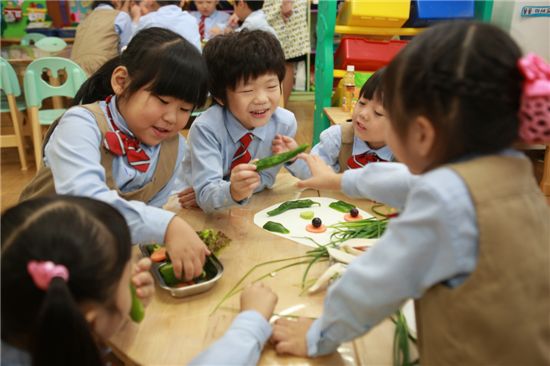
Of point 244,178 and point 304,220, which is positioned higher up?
point 244,178

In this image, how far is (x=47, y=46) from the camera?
15.0 ft

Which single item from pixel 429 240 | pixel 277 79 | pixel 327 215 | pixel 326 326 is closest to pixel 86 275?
pixel 326 326

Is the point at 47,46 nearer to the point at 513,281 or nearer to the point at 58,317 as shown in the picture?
the point at 58,317

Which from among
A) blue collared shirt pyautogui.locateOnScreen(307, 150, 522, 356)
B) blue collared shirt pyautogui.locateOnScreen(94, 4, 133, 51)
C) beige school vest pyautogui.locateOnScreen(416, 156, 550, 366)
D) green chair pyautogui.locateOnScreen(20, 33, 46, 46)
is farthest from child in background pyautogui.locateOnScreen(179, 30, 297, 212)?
green chair pyautogui.locateOnScreen(20, 33, 46, 46)

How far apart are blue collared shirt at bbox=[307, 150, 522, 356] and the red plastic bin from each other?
8.89 ft

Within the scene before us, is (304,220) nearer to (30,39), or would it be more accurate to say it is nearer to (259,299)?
(259,299)

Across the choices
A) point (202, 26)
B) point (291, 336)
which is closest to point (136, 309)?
point (291, 336)

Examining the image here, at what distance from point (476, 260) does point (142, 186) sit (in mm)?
1175

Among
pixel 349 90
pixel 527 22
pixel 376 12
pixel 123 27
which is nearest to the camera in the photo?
pixel 376 12

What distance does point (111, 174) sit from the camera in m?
1.37

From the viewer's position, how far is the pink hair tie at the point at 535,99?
2.00 feet

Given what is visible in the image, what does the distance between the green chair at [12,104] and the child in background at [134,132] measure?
2701 mm

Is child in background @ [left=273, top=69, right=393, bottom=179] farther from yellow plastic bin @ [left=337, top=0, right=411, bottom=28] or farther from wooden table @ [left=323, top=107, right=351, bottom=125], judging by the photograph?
yellow plastic bin @ [left=337, top=0, right=411, bottom=28]

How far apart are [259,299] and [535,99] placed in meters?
0.61
